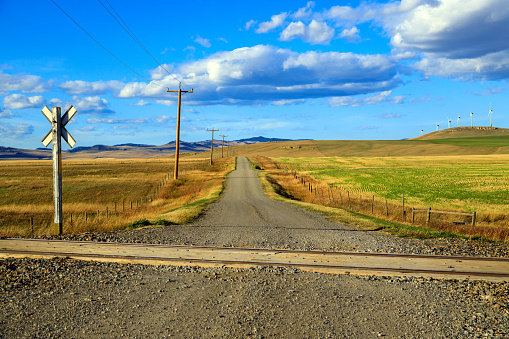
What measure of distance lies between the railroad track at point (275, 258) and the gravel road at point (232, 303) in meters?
0.58

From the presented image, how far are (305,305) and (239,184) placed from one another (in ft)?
130

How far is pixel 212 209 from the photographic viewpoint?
25922mm

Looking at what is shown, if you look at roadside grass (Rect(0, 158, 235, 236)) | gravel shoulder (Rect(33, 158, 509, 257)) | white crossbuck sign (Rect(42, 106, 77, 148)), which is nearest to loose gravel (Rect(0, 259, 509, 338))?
gravel shoulder (Rect(33, 158, 509, 257))

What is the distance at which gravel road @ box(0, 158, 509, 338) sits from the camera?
6605mm

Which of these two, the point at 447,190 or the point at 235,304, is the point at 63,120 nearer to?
the point at 235,304

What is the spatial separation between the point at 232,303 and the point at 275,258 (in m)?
3.71

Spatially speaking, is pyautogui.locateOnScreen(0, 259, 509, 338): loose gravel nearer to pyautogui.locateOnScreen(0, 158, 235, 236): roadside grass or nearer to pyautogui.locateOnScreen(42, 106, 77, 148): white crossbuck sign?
pyautogui.locateOnScreen(42, 106, 77, 148): white crossbuck sign

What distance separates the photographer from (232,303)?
7766 mm

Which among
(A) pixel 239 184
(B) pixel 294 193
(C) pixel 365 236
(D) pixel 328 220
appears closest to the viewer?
(C) pixel 365 236

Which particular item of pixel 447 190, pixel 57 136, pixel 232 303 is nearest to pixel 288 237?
pixel 232 303

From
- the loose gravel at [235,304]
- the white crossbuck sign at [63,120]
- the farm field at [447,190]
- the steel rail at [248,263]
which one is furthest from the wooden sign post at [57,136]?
the farm field at [447,190]

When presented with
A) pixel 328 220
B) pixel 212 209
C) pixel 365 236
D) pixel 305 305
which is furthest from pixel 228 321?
pixel 212 209

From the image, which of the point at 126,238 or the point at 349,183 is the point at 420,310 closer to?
the point at 126,238

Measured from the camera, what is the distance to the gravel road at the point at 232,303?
6605 mm
